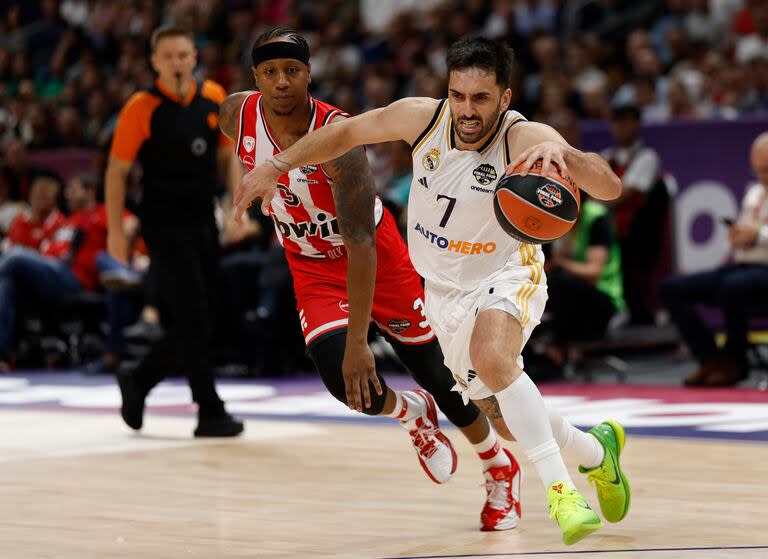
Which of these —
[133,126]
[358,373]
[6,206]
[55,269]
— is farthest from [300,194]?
[6,206]

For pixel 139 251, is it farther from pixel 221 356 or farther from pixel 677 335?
pixel 677 335

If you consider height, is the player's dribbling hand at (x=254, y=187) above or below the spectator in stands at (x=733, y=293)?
above

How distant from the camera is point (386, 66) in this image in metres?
14.8

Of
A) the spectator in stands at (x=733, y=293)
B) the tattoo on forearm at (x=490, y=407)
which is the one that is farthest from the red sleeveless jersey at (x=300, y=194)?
the spectator in stands at (x=733, y=293)

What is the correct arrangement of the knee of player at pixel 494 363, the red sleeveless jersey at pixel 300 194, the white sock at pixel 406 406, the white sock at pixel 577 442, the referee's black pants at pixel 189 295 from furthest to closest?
the referee's black pants at pixel 189 295, the red sleeveless jersey at pixel 300 194, the white sock at pixel 406 406, the white sock at pixel 577 442, the knee of player at pixel 494 363

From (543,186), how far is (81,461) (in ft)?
11.4

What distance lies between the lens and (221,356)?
11.2 metres

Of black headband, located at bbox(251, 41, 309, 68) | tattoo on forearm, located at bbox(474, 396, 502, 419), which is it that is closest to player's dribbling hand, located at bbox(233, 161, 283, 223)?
black headband, located at bbox(251, 41, 309, 68)

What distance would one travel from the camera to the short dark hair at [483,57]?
4.66 m

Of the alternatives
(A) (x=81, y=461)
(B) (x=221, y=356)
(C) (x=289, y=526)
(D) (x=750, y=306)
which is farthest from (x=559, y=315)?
(C) (x=289, y=526)

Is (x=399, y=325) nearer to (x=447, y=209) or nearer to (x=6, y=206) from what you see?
(x=447, y=209)

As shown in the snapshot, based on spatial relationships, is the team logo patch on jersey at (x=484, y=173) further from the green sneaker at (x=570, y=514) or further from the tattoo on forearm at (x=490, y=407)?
the green sneaker at (x=570, y=514)

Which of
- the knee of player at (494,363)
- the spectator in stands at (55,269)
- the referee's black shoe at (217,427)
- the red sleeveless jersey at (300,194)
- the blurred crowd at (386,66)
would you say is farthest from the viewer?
the spectator in stands at (55,269)

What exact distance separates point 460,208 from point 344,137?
48 centimetres
